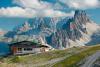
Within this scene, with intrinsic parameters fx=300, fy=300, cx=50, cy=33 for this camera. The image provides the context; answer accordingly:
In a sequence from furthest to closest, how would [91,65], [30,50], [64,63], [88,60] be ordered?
1. [30,50]
2. [64,63]
3. [88,60]
4. [91,65]

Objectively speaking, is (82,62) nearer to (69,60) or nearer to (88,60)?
(88,60)

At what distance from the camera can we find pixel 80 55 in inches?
3295

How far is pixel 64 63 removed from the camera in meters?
80.0

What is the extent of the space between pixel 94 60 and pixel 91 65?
2958 millimetres

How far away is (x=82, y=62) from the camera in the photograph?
72688mm

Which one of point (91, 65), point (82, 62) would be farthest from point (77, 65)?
point (91, 65)

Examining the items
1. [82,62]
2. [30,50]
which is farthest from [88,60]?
[30,50]

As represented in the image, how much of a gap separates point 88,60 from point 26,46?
3623 inches

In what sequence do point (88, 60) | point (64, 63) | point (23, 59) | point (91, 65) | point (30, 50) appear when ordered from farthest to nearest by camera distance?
point (30, 50), point (23, 59), point (64, 63), point (88, 60), point (91, 65)

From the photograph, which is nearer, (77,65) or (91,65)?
(91,65)

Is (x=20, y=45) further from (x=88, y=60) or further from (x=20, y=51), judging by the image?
(x=88, y=60)

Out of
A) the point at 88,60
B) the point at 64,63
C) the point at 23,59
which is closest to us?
the point at 88,60

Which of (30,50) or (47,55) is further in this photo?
(30,50)

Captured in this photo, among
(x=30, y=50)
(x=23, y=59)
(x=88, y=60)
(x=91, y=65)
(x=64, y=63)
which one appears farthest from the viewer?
(x=30, y=50)
